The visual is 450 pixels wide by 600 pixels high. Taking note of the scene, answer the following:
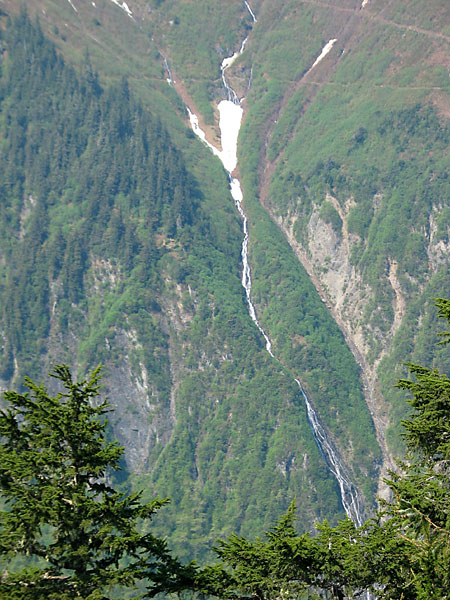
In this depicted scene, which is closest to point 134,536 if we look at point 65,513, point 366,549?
point 65,513

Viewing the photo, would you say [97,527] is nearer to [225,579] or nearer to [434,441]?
[225,579]

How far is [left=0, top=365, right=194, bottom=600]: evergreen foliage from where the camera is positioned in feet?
82.3

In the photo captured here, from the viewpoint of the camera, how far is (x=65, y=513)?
25.6m

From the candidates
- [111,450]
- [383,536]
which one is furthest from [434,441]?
[111,450]

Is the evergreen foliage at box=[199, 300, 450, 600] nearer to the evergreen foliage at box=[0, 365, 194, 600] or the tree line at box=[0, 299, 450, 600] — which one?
the tree line at box=[0, 299, 450, 600]

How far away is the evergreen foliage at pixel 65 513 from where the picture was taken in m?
25.1

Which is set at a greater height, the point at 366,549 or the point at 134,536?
the point at 134,536

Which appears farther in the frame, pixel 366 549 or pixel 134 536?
pixel 366 549

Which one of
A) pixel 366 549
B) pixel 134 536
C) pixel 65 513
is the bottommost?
pixel 366 549

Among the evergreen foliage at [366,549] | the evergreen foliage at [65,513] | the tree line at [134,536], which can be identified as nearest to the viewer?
the evergreen foliage at [65,513]

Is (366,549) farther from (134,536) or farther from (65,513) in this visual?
(65,513)

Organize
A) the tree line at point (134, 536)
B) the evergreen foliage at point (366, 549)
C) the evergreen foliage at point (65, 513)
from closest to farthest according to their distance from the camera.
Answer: the evergreen foliage at point (65, 513) < the tree line at point (134, 536) < the evergreen foliage at point (366, 549)

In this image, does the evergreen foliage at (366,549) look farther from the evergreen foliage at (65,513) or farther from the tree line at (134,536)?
the evergreen foliage at (65,513)

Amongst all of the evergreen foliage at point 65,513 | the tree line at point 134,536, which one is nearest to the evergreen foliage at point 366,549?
the tree line at point 134,536
